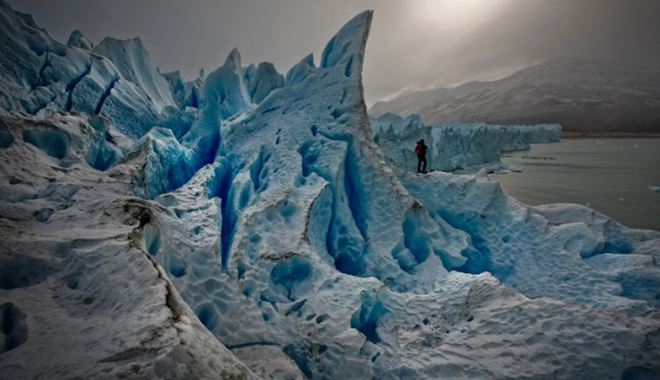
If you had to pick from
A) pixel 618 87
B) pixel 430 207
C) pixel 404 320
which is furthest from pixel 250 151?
pixel 618 87

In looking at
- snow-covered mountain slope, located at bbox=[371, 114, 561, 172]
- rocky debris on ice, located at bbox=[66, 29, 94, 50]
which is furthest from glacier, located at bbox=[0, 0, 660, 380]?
snow-covered mountain slope, located at bbox=[371, 114, 561, 172]

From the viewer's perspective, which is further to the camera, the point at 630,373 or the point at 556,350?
the point at 556,350

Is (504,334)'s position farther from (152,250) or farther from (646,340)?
(152,250)

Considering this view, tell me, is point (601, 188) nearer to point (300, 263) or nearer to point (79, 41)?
point (300, 263)

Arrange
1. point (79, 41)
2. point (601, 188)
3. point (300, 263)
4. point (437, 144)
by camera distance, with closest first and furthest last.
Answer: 1. point (300, 263)
2. point (79, 41)
3. point (601, 188)
4. point (437, 144)

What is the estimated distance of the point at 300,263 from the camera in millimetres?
3268

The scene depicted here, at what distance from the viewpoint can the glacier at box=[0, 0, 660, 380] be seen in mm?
1425

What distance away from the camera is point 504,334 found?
8.23 ft

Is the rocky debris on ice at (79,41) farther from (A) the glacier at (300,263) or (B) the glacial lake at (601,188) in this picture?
(B) the glacial lake at (601,188)

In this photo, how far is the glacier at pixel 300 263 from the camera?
56.1 inches

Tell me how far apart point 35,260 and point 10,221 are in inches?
22.3

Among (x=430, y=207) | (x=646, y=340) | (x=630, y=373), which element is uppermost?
(x=430, y=207)

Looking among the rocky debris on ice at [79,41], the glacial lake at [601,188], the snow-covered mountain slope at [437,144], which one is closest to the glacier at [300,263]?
the rocky debris on ice at [79,41]

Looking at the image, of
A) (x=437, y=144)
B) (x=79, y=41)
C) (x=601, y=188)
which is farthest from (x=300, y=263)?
(x=437, y=144)
